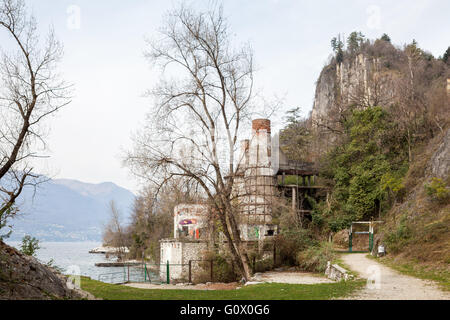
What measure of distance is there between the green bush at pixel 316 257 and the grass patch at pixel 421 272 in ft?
11.9

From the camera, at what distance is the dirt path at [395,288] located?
31.6ft

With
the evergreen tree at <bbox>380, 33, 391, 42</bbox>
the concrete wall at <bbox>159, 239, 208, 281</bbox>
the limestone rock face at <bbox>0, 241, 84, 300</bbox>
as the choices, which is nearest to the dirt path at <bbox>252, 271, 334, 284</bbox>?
the concrete wall at <bbox>159, 239, 208, 281</bbox>

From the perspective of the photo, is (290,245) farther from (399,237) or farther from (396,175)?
(396,175)

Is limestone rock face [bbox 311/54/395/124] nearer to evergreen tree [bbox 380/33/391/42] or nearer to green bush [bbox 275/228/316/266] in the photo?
evergreen tree [bbox 380/33/391/42]

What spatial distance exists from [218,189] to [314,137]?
28.9m

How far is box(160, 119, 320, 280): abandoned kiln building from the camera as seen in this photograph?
24656 mm

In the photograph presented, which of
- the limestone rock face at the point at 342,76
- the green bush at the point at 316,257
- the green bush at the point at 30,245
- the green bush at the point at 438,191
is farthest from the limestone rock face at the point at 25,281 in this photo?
the limestone rock face at the point at 342,76

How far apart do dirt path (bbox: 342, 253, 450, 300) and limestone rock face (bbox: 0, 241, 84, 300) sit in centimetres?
713

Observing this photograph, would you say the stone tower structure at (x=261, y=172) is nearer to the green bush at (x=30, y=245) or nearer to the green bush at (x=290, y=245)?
the green bush at (x=290, y=245)

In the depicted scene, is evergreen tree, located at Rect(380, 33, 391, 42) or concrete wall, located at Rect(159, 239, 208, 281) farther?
evergreen tree, located at Rect(380, 33, 391, 42)

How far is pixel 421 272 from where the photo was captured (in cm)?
1337

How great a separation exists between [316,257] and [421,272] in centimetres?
758

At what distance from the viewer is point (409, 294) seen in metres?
9.99
